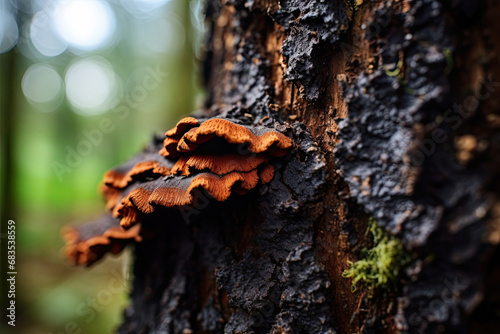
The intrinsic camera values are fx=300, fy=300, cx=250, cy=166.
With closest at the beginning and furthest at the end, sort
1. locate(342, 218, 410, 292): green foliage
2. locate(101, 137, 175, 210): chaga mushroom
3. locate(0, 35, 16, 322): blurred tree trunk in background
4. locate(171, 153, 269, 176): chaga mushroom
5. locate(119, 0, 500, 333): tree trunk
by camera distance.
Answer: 1. locate(119, 0, 500, 333): tree trunk
2. locate(342, 218, 410, 292): green foliage
3. locate(171, 153, 269, 176): chaga mushroom
4. locate(101, 137, 175, 210): chaga mushroom
5. locate(0, 35, 16, 322): blurred tree trunk in background

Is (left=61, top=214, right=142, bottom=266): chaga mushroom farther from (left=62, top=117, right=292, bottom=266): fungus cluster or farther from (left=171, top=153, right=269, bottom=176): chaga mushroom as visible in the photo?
(left=171, top=153, right=269, bottom=176): chaga mushroom

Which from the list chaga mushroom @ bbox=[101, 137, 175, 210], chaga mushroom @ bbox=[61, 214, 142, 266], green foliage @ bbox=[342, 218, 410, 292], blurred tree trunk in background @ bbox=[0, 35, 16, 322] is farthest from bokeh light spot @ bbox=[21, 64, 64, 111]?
green foliage @ bbox=[342, 218, 410, 292]

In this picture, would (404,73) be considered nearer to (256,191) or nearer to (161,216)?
(256,191)

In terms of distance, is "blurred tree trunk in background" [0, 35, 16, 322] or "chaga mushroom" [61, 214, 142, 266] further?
"blurred tree trunk in background" [0, 35, 16, 322]

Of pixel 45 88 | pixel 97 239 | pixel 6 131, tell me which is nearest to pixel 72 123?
pixel 45 88

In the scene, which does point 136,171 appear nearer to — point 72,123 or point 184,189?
point 184,189
